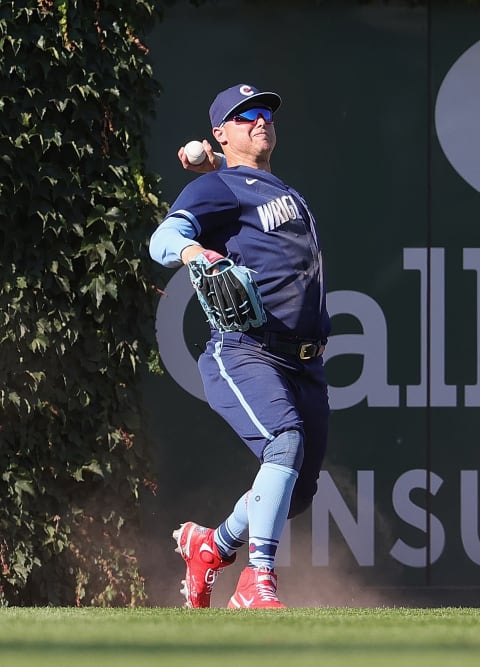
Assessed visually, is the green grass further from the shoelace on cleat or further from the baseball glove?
the baseball glove

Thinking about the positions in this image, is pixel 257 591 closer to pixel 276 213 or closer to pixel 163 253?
pixel 163 253

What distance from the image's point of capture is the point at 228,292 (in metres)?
4.88

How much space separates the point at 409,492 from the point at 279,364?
2.12 meters

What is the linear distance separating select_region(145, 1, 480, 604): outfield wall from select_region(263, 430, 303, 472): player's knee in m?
2.06

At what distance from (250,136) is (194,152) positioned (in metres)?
0.25

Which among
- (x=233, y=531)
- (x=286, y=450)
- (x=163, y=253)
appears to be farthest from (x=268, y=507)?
(x=163, y=253)

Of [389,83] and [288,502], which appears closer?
[288,502]

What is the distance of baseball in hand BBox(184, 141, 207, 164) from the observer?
18.5ft

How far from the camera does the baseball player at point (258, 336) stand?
196 inches

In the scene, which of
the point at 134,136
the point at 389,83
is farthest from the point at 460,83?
the point at 134,136

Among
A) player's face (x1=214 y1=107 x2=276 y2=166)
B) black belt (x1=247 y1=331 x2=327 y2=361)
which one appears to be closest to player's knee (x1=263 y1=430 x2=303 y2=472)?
black belt (x1=247 y1=331 x2=327 y2=361)

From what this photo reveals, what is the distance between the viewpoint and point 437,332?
7.12 m

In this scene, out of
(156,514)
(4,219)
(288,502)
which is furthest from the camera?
(156,514)

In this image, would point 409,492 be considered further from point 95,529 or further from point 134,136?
point 134,136
